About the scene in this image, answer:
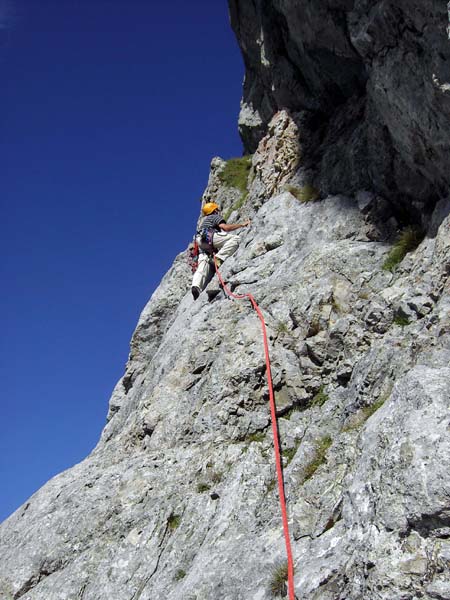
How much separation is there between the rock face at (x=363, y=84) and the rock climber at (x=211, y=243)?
3.41 m

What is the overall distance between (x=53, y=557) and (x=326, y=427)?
5777 millimetres

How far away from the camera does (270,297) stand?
13.3m

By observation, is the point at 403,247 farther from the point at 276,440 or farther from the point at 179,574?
the point at 179,574

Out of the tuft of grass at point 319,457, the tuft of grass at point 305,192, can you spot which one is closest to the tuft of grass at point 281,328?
the tuft of grass at point 319,457

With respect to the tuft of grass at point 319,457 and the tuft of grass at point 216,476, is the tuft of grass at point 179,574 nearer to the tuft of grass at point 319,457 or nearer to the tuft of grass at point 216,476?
the tuft of grass at point 216,476

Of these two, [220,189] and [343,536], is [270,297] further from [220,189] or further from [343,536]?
[220,189]

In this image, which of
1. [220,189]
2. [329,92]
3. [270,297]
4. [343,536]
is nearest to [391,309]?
[270,297]

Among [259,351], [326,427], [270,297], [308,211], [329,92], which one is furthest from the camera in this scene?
[329,92]

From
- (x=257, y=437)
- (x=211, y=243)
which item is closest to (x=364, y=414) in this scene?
(x=257, y=437)

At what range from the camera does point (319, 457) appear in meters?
9.14

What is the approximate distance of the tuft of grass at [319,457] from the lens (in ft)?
29.3

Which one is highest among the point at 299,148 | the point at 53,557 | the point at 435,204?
the point at 299,148

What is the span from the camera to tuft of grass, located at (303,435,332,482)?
8930mm

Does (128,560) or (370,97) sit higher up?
(370,97)
